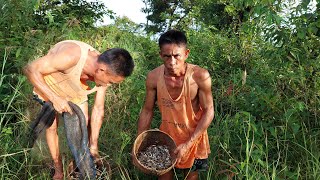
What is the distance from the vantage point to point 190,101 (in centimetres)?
320

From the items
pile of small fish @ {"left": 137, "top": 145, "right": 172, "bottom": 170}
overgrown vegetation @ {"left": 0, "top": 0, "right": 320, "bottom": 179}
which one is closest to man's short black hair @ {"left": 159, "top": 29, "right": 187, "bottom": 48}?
overgrown vegetation @ {"left": 0, "top": 0, "right": 320, "bottom": 179}

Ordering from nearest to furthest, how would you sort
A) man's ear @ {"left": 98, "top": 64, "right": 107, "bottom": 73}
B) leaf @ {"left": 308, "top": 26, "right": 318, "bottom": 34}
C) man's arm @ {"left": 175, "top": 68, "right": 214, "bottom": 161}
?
man's arm @ {"left": 175, "top": 68, "right": 214, "bottom": 161} → man's ear @ {"left": 98, "top": 64, "right": 107, "bottom": 73} → leaf @ {"left": 308, "top": 26, "right": 318, "bottom": 34}

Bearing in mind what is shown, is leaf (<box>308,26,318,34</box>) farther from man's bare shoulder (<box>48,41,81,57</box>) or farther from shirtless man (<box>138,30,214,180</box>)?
man's bare shoulder (<box>48,41,81,57</box>)

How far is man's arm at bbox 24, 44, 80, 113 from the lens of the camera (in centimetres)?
300

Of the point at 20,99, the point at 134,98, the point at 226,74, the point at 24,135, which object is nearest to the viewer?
the point at 24,135

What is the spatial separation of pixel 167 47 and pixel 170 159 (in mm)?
870

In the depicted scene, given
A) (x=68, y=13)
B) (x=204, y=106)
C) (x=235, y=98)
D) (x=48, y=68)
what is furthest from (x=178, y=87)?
(x=68, y=13)

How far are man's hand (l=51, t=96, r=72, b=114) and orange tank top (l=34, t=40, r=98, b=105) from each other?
1.47 feet

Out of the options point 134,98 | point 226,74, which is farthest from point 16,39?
point 226,74

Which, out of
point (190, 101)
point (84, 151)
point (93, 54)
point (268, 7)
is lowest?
point (84, 151)

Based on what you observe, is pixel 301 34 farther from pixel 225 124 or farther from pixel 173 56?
pixel 173 56

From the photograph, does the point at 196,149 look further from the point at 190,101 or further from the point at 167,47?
the point at 167,47

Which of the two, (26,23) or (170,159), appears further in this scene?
(26,23)

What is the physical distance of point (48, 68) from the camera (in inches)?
123
